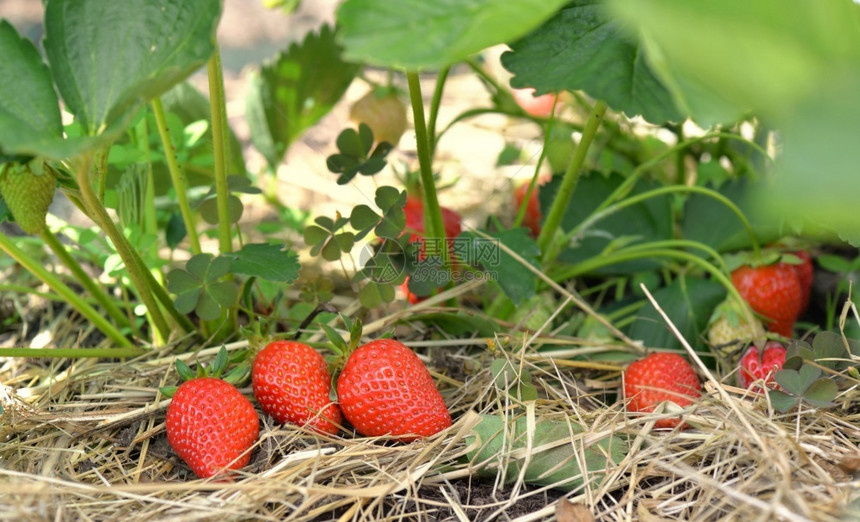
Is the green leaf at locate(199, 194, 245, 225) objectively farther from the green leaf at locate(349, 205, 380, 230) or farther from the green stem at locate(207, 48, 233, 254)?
the green leaf at locate(349, 205, 380, 230)

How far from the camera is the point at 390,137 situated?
1.50 m

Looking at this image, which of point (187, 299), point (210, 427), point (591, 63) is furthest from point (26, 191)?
point (591, 63)

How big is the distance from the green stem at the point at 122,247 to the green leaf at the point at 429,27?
1.02 feet

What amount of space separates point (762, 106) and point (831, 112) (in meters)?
0.05

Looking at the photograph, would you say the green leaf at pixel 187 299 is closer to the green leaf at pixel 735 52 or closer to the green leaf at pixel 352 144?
the green leaf at pixel 352 144

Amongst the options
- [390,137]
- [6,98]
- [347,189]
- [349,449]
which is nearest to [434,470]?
[349,449]

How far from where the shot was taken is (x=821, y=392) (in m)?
0.86

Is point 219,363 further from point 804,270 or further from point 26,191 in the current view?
point 804,270

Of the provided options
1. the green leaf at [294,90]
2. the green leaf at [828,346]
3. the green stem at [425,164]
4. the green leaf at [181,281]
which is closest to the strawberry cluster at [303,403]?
the green leaf at [181,281]

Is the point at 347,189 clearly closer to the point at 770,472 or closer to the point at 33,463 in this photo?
the point at 33,463

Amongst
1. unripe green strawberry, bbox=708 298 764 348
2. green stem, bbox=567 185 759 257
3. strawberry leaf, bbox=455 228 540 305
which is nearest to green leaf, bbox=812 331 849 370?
unripe green strawberry, bbox=708 298 764 348

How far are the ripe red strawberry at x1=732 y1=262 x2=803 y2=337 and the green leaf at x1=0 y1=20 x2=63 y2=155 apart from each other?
94cm

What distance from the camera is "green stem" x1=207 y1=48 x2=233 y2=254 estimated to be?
93cm

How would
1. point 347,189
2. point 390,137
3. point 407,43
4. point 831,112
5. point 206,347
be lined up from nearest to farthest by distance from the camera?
point 831,112
point 407,43
point 206,347
point 390,137
point 347,189
